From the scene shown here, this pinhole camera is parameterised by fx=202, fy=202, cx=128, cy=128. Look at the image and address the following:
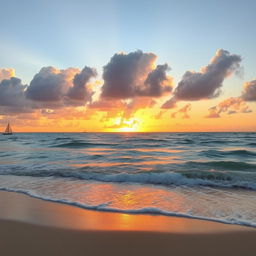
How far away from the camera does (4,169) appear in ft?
35.4

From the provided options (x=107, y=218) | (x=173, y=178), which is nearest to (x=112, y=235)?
(x=107, y=218)

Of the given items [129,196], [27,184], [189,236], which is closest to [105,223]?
[189,236]

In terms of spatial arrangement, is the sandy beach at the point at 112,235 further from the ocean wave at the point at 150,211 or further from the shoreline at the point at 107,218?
the ocean wave at the point at 150,211

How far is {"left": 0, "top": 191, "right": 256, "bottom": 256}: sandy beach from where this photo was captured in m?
3.12

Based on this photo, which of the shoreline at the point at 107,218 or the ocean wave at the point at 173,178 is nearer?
the shoreline at the point at 107,218

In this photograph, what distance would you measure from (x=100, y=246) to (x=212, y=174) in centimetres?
747

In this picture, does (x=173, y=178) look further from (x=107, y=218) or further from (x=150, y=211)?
(x=107, y=218)

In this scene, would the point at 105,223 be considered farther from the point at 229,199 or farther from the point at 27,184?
the point at 27,184

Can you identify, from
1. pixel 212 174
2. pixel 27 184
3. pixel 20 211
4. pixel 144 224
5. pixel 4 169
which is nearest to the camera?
pixel 144 224

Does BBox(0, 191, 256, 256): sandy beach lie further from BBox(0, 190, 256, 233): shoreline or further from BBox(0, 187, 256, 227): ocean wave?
BBox(0, 187, 256, 227): ocean wave

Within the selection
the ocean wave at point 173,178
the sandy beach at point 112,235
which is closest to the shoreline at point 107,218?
the sandy beach at point 112,235

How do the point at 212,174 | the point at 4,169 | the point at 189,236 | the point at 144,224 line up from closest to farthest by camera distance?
1. the point at 189,236
2. the point at 144,224
3. the point at 212,174
4. the point at 4,169

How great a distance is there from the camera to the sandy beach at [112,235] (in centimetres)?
312

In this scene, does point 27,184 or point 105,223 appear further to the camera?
point 27,184
